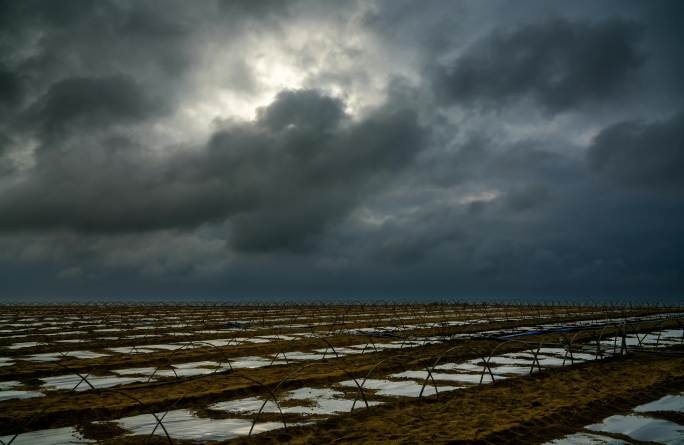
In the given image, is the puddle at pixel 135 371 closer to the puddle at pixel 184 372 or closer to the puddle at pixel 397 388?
the puddle at pixel 184 372

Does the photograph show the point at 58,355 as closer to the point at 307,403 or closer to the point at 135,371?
the point at 135,371

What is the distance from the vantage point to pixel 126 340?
27.4 metres

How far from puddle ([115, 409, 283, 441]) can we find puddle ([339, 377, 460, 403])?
13.4 feet

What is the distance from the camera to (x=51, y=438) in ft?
30.6

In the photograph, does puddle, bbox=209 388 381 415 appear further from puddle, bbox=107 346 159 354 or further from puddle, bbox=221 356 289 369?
puddle, bbox=107 346 159 354

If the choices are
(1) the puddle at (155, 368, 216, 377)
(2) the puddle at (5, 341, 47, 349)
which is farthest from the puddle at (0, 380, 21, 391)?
(2) the puddle at (5, 341, 47, 349)

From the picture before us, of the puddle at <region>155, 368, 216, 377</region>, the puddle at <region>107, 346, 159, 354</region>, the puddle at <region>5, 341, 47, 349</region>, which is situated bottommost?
the puddle at <region>5, 341, 47, 349</region>

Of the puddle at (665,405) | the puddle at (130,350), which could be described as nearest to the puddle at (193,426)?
the puddle at (665,405)

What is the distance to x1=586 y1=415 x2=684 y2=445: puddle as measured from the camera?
879cm

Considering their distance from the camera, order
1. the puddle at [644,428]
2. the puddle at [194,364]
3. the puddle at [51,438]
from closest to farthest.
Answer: the puddle at [644,428] < the puddle at [51,438] < the puddle at [194,364]

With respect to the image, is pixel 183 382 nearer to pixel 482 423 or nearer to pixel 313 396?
pixel 313 396

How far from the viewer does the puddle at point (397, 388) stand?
12781mm

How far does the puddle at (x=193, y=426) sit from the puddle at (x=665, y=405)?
8420 mm

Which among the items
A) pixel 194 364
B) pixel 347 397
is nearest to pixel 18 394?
pixel 194 364
